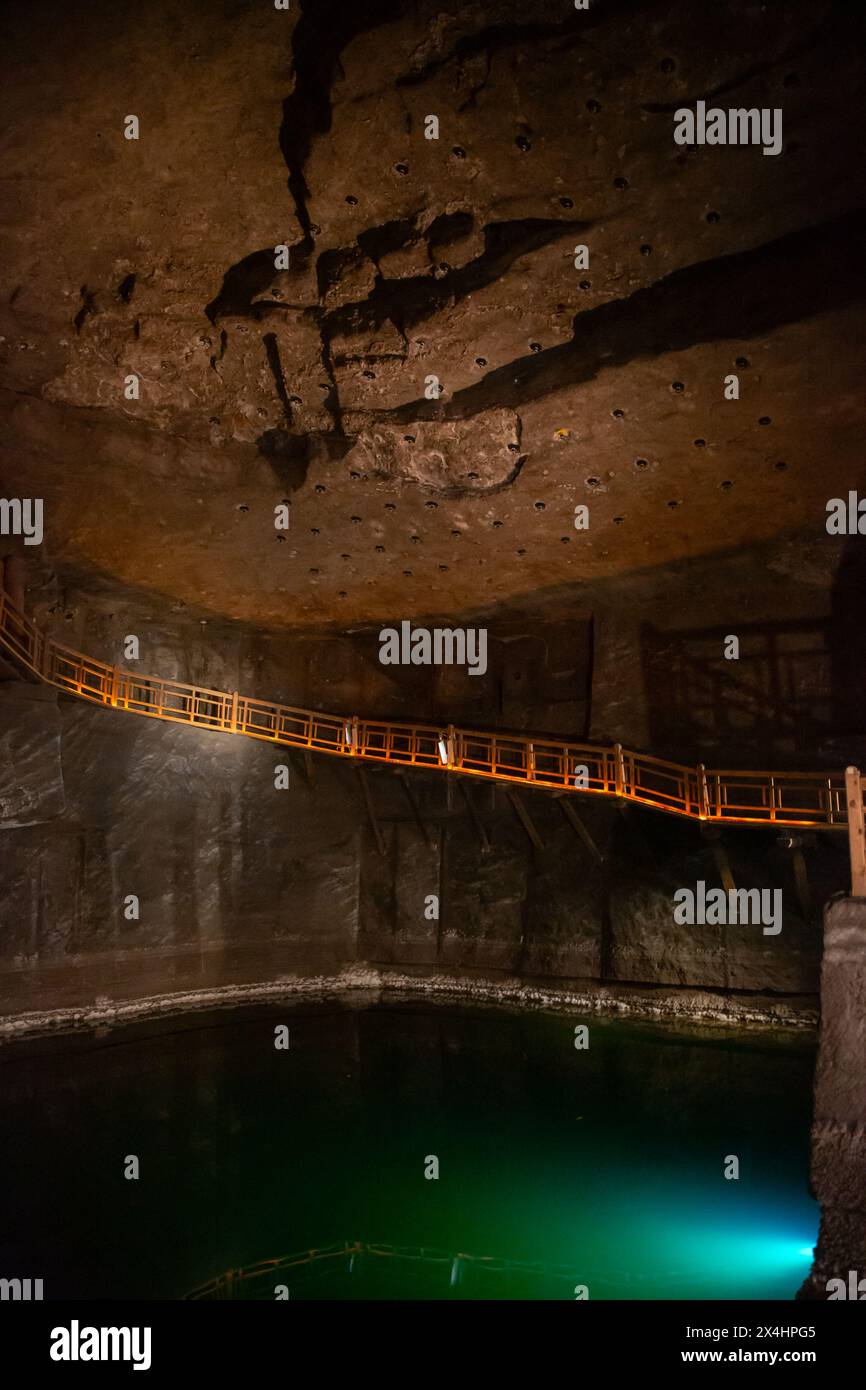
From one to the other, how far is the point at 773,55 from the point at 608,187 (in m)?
1.73

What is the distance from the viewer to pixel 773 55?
784 centimetres

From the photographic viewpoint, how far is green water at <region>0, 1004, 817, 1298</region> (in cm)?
682

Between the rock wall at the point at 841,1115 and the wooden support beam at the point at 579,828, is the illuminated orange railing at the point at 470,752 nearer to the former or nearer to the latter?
the wooden support beam at the point at 579,828

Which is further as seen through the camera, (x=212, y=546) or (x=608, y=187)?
(x=212, y=546)

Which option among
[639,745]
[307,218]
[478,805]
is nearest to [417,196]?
[307,218]

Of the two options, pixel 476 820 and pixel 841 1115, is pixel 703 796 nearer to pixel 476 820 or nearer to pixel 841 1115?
pixel 476 820

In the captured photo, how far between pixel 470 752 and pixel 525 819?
2213 millimetres

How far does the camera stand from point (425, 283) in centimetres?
1036

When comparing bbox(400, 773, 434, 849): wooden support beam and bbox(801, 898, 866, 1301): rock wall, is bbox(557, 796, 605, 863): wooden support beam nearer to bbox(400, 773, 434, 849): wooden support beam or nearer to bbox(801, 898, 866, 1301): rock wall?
bbox(400, 773, 434, 849): wooden support beam

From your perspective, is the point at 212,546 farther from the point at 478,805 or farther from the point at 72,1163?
the point at 72,1163

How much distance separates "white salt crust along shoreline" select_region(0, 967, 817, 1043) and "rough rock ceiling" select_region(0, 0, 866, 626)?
6.74 meters
